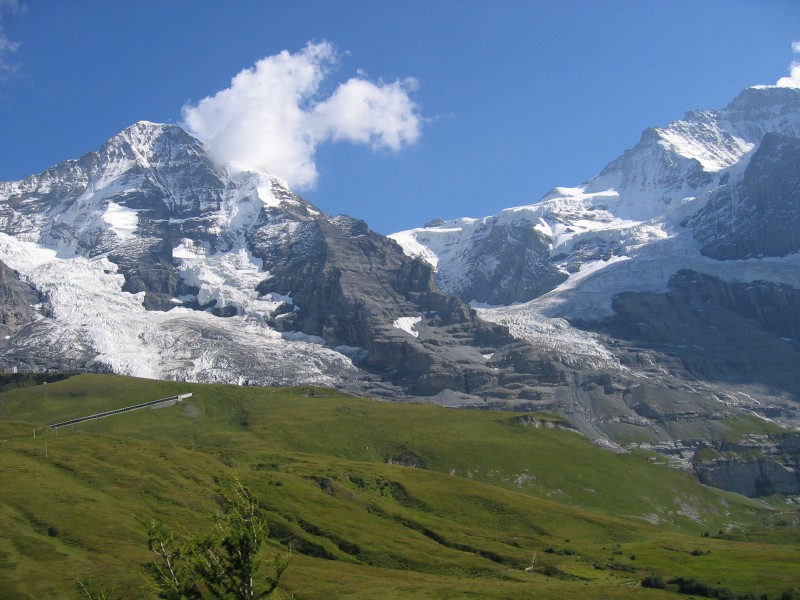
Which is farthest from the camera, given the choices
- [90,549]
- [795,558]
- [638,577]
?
[795,558]

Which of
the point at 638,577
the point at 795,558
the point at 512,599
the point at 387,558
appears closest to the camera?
the point at 512,599

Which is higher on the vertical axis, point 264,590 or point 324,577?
point 264,590

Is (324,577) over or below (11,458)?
below

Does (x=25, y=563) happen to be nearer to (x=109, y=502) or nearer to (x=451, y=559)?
(x=109, y=502)

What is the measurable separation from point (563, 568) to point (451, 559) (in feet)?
72.6

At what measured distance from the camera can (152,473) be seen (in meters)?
199

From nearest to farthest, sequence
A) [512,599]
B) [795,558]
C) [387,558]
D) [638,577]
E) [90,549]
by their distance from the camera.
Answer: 1. [512,599]
2. [90,549]
3. [638,577]
4. [387,558]
5. [795,558]

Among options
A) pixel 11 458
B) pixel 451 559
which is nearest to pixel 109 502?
pixel 11 458

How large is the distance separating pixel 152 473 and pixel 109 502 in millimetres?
24206

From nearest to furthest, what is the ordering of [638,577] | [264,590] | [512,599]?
[264,590] < [512,599] < [638,577]

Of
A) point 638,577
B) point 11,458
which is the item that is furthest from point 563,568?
point 11,458

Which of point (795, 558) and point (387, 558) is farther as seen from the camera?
point (795, 558)

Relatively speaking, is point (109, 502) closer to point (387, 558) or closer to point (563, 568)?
point (387, 558)

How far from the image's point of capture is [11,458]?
198250mm
